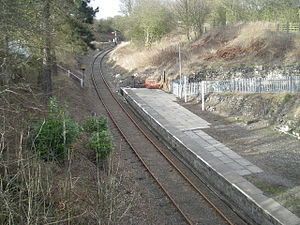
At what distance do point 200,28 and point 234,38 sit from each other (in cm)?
768

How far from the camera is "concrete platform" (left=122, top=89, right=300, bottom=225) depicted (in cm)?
868

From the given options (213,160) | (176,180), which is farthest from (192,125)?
(176,180)

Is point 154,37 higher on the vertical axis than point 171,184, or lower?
higher

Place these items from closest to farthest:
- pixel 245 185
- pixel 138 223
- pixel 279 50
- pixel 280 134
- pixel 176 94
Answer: pixel 138 223, pixel 245 185, pixel 280 134, pixel 279 50, pixel 176 94

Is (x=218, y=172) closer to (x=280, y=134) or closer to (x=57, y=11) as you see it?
(x=280, y=134)

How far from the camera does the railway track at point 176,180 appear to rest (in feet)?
30.1

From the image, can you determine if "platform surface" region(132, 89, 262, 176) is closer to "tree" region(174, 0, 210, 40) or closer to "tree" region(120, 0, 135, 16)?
"tree" region(174, 0, 210, 40)

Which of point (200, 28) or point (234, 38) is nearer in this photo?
point (234, 38)

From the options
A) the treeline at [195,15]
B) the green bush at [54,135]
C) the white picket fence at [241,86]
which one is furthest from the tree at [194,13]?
the green bush at [54,135]

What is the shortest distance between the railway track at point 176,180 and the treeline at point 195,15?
58.4ft

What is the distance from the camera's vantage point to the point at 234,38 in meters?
28.9

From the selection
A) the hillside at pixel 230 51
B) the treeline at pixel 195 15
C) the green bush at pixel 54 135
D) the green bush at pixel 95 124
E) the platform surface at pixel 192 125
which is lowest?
the platform surface at pixel 192 125

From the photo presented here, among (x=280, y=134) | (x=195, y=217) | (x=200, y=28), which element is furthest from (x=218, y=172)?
(x=200, y=28)

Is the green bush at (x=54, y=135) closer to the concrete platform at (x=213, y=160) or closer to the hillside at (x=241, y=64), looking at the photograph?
the concrete platform at (x=213, y=160)
